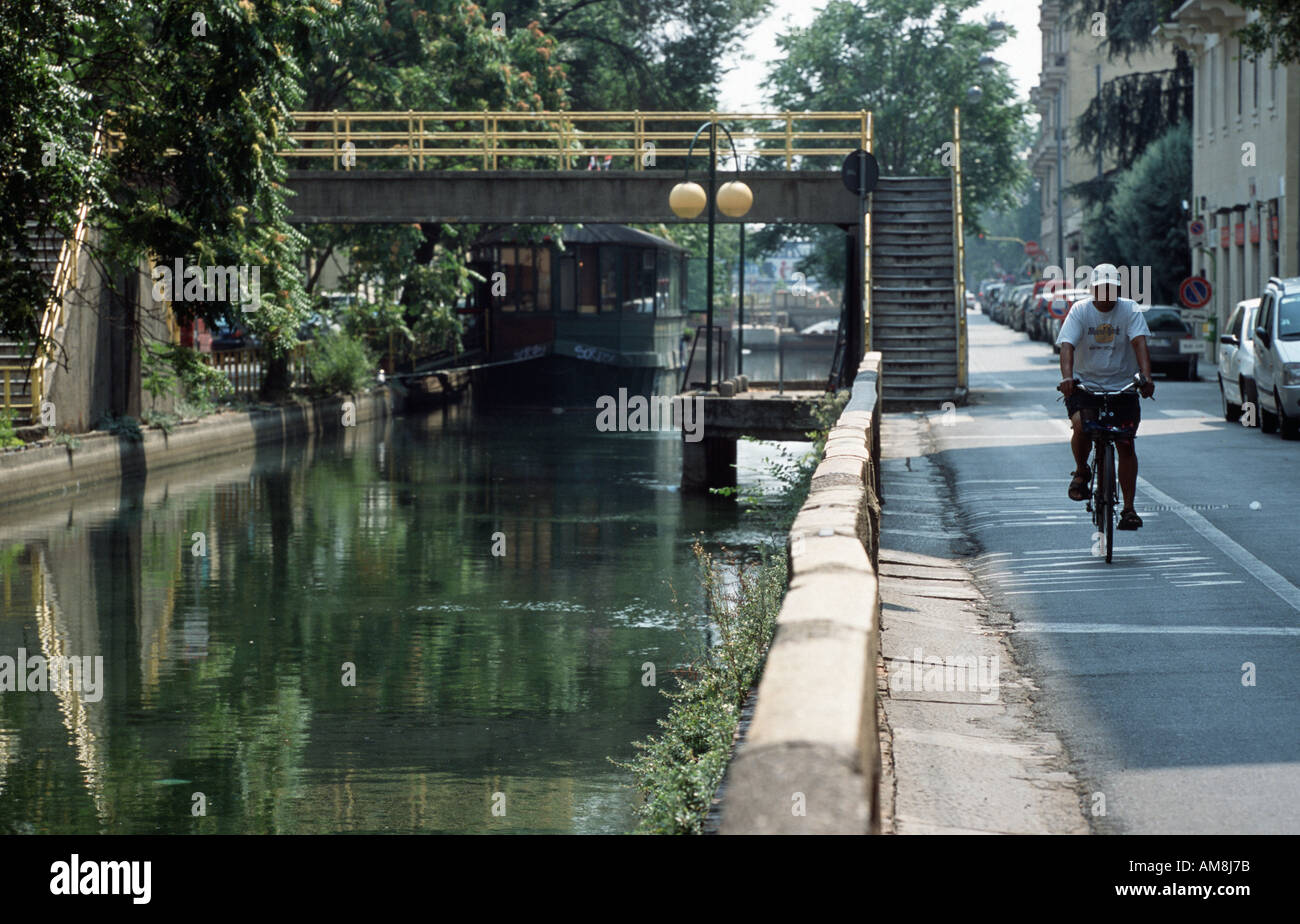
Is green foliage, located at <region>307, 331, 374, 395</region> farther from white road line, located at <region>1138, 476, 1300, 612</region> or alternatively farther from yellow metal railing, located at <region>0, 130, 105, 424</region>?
white road line, located at <region>1138, 476, 1300, 612</region>

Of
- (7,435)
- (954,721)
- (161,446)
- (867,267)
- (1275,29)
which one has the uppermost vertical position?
(1275,29)

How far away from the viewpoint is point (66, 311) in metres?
25.7

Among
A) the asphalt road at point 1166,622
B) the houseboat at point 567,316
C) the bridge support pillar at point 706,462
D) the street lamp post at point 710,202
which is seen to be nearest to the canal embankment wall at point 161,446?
the bridge support pillar at point 706,462

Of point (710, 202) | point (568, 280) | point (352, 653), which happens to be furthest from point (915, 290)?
point (568, 280)

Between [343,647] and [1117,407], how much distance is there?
5.45 m

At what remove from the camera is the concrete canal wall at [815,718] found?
12.6 feet

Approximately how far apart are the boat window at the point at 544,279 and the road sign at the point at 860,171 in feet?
65.4

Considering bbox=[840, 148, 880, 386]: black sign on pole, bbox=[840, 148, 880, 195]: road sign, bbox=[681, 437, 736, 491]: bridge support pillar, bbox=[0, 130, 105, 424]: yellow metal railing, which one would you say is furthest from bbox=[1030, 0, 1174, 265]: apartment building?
bbox=[0, 130, 105, 424]: yellow metal railing

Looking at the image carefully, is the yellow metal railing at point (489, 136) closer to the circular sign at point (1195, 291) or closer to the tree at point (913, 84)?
the circular sign at point (1195, 291)

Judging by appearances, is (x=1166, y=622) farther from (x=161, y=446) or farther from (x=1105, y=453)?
(x=161, y=446)

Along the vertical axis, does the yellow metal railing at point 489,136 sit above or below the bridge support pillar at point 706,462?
above

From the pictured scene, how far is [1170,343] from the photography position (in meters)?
37.5
